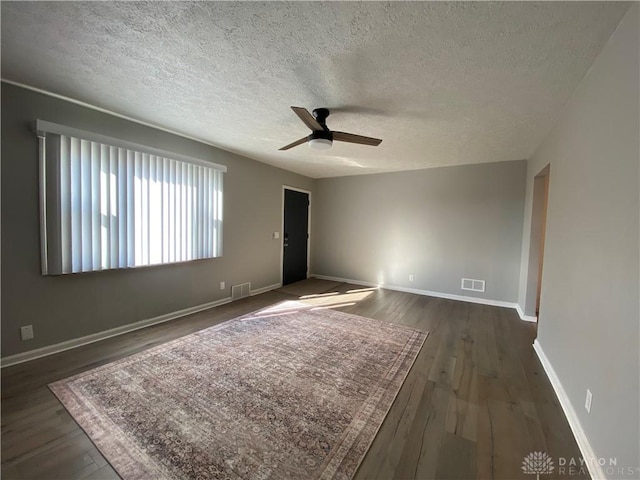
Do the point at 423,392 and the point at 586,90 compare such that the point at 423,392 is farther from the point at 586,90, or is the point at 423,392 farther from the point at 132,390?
the point at 586,90

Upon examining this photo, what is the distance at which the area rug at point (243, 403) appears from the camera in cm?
141

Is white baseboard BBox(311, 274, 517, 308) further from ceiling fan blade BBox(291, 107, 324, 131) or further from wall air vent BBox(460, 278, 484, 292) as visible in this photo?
ceiling fan blade BBox(291, 107, 324, 131)

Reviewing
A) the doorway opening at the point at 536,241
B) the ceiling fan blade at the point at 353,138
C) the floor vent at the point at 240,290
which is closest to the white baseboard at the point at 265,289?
the floor vent at the point at 240,290

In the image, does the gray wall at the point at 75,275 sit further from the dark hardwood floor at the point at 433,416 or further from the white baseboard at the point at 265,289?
the white baseboard at the point at 265,289

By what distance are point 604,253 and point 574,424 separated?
3.80ft

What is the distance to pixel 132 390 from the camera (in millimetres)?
1960

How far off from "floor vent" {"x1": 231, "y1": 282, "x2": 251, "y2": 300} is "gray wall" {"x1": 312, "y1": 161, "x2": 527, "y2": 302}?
2.11 metres

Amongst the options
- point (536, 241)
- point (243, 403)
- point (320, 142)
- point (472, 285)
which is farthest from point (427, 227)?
point (243, 403)

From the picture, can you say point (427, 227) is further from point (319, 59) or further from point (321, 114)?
point (319, 59)

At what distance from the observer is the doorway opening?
3512 mm

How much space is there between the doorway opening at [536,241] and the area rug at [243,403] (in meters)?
2.13

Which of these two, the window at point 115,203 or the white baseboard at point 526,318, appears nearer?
the window at point 115,203

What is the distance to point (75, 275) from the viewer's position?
262 centimetres

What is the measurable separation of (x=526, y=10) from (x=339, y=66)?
1052 mm
